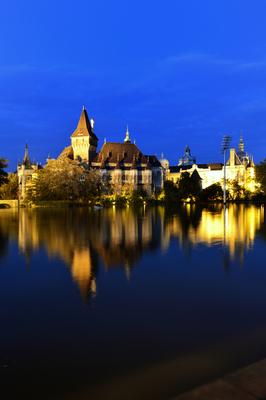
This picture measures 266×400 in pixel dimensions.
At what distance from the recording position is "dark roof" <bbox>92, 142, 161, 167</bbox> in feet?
310

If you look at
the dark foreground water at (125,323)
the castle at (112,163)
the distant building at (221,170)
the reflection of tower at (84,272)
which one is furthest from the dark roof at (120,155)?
the dark foreground water at (125,323)

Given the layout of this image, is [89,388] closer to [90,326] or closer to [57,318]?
[90,326]

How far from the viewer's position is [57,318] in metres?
7.25

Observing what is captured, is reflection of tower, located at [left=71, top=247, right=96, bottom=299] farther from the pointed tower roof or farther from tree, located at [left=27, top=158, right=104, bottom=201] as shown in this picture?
the pointed tower roof

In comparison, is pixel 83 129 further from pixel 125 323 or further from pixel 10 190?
pixel 125 323

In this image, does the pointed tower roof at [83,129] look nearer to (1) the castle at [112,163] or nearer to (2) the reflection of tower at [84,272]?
(1) the castle at [112,163]

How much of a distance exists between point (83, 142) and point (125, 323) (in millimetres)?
90218

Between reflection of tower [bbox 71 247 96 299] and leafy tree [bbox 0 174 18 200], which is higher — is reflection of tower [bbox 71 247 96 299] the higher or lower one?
the lower one

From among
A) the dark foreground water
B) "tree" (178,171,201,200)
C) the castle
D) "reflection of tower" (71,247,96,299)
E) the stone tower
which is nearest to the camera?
the dark foreground water

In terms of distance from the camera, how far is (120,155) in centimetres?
9650

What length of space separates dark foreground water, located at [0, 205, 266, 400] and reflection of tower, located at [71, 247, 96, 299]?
31mm

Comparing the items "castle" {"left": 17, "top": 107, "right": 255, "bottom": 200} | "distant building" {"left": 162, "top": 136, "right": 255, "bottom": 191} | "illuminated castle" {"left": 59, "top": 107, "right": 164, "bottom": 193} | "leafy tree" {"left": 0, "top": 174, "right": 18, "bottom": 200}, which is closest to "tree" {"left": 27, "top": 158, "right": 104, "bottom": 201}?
"castle" {"left": 17, "top": 107, "right": 255, "bottom": 200}

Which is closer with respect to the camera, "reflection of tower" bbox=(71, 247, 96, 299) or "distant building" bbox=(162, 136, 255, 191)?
"reflection of tower" bbox=(71, 247, 96, 299)

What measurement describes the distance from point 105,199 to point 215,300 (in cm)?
6049
